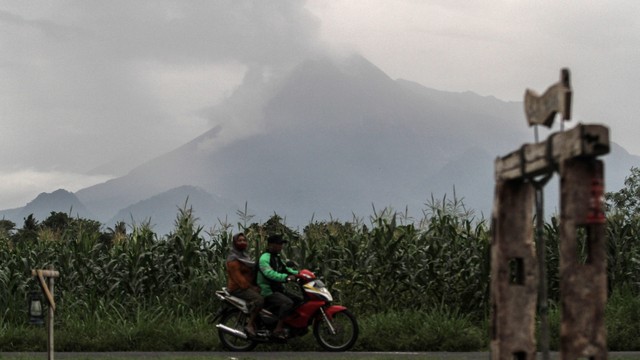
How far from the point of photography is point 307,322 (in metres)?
15.2

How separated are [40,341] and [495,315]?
11.0 metres

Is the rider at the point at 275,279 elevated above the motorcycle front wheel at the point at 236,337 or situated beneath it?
elevated above

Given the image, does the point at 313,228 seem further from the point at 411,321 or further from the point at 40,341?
the point at 40,341

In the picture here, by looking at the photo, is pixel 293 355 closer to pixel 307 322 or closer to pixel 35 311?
pixel 307 322

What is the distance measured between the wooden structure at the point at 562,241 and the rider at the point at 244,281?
26.1ft

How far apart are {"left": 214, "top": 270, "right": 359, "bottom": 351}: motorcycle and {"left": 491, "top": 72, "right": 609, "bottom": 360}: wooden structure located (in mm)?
7578


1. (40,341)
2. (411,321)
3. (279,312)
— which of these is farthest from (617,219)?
(40,341)

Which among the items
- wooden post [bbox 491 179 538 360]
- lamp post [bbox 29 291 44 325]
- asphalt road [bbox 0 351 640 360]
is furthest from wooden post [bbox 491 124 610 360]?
asphalt road [bbox 0 351 640 360]

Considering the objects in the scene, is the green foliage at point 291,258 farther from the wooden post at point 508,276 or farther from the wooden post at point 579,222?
the wooden post at point 579,222

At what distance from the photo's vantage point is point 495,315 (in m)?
7.56

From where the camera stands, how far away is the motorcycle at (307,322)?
15070 mm

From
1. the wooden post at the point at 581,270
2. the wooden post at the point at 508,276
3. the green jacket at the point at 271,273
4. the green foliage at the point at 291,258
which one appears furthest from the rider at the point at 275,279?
the wooden post at the point at 581,270

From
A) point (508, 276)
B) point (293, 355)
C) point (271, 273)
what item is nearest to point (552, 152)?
point (508, 276)

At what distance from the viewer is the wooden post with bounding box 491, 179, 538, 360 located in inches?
294
